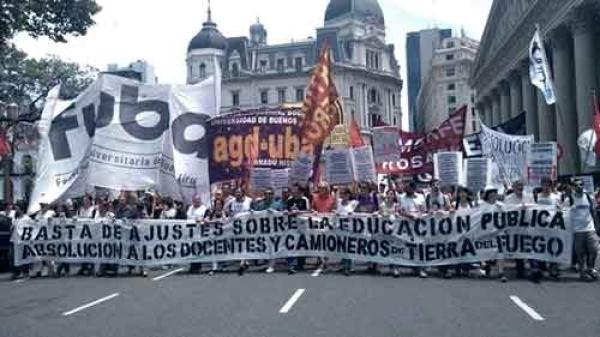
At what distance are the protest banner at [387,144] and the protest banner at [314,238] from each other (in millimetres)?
4128

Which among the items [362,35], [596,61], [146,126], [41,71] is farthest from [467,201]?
[362,35]

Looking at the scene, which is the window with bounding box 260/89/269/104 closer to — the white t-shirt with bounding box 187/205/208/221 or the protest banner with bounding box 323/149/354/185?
the protest banner with bounding box 323/149/354/185

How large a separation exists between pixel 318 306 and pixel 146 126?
6.93 meters

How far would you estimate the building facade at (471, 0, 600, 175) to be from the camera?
34.2m

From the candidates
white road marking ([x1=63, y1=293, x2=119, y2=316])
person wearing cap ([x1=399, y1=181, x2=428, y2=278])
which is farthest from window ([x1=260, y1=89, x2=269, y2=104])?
white road marking ([x1=63, y1=293, x2=119, y2=316])

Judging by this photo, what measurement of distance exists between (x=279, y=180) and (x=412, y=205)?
3.39m

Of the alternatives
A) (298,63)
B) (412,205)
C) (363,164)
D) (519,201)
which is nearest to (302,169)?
(363,164)

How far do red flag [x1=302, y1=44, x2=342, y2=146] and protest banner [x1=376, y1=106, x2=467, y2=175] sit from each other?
9.24 feet

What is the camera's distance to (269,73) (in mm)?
114125

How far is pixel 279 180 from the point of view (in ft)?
57.8

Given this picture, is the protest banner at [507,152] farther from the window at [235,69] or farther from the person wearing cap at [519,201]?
the window at [235,69]

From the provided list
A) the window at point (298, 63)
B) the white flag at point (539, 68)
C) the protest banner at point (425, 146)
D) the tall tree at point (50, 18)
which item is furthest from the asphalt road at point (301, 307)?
the window at point (298, 63)

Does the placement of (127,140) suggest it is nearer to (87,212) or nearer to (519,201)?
(87,212)

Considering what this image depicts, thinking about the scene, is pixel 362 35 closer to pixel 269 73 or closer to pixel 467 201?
pixel 269 73
